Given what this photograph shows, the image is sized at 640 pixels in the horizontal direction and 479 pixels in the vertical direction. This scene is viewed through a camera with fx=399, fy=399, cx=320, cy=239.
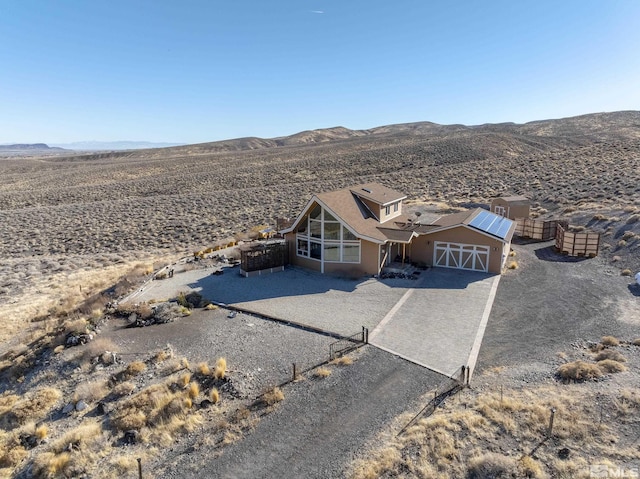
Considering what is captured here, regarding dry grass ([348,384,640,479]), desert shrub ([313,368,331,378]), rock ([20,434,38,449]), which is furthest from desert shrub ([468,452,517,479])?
rock ([20,434,38,449])

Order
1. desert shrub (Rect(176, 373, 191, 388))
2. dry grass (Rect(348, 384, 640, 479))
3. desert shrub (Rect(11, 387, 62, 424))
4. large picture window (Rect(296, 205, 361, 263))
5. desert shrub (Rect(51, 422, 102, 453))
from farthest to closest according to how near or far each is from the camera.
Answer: large picture window (Rect(296, 205, 361, 263)) → desert shrub (Rect(176, 373, 191, 388)) → desert shrub (Rect(11, 387, 62, 424)) → desert shrub (Rect(51, 422, 102, 453)) → dry grass (Rect(348, 384, 640, 479))

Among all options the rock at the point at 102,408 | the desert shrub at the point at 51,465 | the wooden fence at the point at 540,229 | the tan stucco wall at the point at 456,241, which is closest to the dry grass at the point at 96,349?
the rock at the point at 102,408

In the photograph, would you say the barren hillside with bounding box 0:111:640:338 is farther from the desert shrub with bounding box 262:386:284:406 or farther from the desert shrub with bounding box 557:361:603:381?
the desert shrub with bounding box 262:386:284:406

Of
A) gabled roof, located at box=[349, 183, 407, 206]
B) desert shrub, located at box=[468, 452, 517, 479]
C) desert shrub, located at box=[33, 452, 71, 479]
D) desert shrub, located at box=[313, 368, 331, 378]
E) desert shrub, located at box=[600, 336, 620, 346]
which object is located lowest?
desert shrub, located at box=[33, 452, 71, 479]

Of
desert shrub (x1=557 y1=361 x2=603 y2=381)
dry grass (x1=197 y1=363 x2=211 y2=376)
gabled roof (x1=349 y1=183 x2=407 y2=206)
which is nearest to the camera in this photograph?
desert shrub (x1=557 y1=361 x2=603 y2=381)

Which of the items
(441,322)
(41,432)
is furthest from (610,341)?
(41,432)

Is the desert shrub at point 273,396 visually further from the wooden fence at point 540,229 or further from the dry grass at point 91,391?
the wooden fence at point 540,229

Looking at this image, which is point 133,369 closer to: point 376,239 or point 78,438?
point 78,438

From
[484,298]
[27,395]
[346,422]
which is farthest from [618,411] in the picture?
[27,395]
